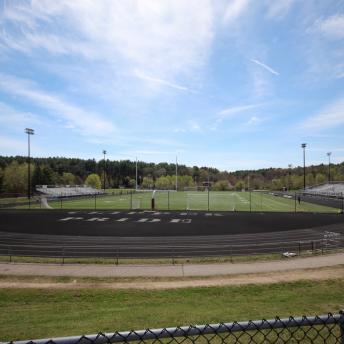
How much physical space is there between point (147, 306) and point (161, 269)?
26.7ft

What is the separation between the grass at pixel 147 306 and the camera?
34.1 ft

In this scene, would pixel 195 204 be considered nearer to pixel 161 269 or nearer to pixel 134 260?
pixel 134 260

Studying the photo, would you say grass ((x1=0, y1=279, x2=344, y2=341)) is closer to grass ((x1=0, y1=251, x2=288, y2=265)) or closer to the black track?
grass ((x1=0, y1=251, x2=288, y2=265))

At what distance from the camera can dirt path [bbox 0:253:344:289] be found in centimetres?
1789

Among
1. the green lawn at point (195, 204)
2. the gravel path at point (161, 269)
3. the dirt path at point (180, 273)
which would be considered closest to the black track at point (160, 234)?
the gravel path at point (161, 269)

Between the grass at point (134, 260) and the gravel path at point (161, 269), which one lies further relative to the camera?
the grass at point (134, 260)

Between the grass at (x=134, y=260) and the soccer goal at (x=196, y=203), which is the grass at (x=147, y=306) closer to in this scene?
the grass at (x=134, y=260)

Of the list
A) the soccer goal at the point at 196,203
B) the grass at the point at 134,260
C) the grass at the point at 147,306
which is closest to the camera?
the grass at the point at 147,306

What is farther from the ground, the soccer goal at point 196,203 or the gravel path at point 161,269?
the soccer goal at point 196,203

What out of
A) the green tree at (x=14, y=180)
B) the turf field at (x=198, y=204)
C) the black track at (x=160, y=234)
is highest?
the green tree at (x=14, y=180)

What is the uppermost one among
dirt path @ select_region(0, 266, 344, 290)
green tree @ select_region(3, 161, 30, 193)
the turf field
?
green tree @ select_region(3, 161, 30, 193)

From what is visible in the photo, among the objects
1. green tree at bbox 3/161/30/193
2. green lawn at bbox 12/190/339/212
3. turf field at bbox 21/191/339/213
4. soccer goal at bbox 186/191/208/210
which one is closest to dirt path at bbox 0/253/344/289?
turf field at bbox 21/191/339/213

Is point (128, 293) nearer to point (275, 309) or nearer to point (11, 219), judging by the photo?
point (275, 309)

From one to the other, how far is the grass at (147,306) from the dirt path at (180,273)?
1272 millimetres
